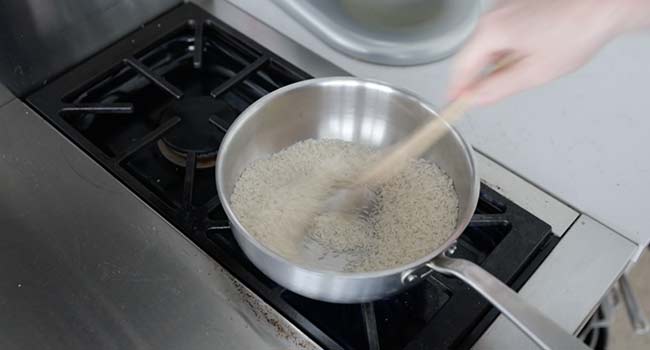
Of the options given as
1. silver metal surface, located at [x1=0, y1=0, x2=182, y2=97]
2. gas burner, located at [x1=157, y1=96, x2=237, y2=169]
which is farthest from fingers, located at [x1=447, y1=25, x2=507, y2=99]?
silver metal surface, located at [x1=0, y1=0, x2=182, y2=97]

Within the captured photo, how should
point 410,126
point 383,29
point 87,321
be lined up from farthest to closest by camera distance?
point 383,29
point 410,126
point 87,321

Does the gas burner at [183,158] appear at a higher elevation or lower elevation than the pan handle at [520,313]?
lower

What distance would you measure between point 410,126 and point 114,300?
0.27m

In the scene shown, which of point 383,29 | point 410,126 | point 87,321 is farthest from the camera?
point 383,29

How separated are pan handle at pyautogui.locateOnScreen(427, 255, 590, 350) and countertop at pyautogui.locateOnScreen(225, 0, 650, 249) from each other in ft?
0.64

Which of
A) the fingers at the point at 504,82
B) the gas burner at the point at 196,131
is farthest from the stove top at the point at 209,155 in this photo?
the fingers at the point at 504,82

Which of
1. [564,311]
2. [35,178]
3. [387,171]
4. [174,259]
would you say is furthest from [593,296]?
[35,178]

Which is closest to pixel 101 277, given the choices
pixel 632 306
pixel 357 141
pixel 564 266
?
pixel 357 141

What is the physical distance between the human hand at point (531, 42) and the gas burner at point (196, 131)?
22 cm

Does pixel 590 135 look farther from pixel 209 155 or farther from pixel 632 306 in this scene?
pixel 209 155

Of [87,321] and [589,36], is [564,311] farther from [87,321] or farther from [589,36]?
[87,321]

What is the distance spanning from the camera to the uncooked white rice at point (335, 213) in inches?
20.8

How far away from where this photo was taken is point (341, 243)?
542mm

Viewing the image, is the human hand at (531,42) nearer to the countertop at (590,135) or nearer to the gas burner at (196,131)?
the countertop at (590,135)
